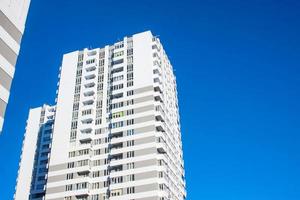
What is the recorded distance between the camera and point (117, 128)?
88.6 metres

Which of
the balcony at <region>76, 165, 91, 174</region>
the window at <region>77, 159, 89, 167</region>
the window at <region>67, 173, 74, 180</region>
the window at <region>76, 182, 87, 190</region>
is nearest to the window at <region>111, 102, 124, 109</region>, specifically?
the window at <region>77, 159, 89, 167</region>

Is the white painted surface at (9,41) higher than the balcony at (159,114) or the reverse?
the reverse

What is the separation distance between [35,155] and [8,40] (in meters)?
92.2

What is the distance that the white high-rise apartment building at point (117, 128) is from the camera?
8075 centimetres

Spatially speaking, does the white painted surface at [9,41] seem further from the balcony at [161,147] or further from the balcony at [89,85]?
the balcony at [89,85]

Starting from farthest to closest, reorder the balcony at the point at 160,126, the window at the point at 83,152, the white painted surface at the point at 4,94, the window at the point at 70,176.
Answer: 1. the window at the point at 83,152
2. the window at the point at 70,176
3. the balcony at the point at 160,126
4. the white painted surface at the point at 4,94

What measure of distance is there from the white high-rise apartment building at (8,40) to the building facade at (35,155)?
75.0 metres

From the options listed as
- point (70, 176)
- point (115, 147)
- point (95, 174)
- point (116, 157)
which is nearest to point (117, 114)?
point (115, 147)

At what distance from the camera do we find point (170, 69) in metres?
113

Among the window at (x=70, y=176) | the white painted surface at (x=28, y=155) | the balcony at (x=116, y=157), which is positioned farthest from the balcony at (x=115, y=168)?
the white painted surface at (x=28, y=155)

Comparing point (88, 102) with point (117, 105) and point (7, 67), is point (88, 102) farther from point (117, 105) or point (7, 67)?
point (7, 67)

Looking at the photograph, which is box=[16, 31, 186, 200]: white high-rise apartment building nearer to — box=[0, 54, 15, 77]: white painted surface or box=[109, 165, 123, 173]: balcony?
box=[109, 165, 123, 173]: balcony

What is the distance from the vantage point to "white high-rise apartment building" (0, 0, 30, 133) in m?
38.2

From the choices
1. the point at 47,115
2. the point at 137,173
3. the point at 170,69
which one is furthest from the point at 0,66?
the point at 47,115
